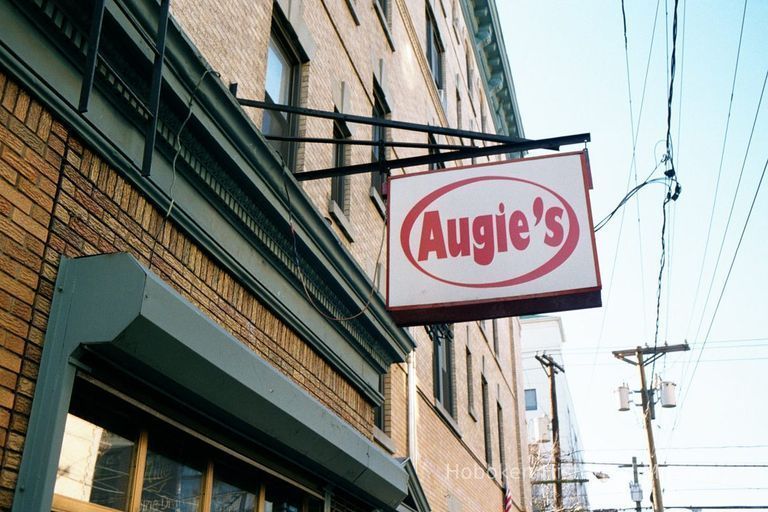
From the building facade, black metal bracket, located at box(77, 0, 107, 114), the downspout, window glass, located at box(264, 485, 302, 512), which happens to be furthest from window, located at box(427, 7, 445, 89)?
the building facade

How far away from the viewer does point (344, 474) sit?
775 centimetres

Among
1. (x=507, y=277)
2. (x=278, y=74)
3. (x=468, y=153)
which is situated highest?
(x=278, y=74)

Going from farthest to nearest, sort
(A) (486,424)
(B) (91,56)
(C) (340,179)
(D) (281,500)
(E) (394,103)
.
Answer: (A) (486,424) → (E) (394,103) → (C) (340,179) → (D) (281,500) → (B) (91,56)

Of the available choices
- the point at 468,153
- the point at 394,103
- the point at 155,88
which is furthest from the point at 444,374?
the point at 155,88

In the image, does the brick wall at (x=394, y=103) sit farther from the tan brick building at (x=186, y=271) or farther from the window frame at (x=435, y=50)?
the window frame at (x=435, y=50)

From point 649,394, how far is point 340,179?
78.0 feet

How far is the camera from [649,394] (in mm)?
30766

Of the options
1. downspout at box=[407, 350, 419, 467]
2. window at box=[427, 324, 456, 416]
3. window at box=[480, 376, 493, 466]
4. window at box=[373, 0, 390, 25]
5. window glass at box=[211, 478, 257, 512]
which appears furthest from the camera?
window at box=[480, 376, 493, 466]

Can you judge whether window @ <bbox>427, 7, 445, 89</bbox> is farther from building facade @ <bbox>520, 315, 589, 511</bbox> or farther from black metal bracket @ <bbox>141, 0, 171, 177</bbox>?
building facade @ <bbox>520, 315, 589, 511</bbox>

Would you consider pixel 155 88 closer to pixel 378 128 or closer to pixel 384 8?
pixel 378 128

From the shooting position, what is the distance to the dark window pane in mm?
5219

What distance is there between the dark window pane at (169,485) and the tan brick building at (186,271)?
15 millimetres

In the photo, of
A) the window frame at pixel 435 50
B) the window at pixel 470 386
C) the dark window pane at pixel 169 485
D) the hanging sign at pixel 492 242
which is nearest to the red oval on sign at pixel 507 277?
the hanging sign at pixel 492 242

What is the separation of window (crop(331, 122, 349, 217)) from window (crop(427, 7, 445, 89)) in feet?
24.5
